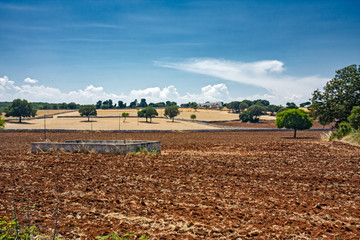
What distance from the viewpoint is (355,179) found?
15492mm

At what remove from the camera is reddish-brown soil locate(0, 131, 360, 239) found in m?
8.40

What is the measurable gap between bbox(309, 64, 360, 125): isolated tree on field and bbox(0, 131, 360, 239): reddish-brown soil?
986 inches

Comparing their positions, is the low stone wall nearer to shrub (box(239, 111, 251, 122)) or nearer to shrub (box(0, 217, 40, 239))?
shrub (box(0, 217, 40, 239))

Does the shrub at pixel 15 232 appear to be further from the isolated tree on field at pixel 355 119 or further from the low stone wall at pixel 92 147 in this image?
the isolated tree on field at pixel 355 119

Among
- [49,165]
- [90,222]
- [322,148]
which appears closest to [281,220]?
[90,222]

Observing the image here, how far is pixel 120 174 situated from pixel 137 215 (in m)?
6.77

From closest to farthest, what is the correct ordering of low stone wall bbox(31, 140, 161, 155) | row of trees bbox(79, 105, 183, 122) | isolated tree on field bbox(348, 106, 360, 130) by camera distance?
low stone wall bbox(31, 140, 161, 155) < isolated tree on field bbox(348, 106, 360, 130) < row of trees bbox(79, 105, 183, 122)

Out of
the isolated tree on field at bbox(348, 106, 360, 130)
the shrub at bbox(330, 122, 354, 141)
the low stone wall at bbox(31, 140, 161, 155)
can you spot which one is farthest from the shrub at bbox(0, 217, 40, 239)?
the shrub at bbox(330, 122, 354, 141)

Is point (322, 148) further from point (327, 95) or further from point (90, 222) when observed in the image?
point (90, 222)

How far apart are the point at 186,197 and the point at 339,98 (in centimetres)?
4135

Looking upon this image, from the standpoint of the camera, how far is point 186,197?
11.6m

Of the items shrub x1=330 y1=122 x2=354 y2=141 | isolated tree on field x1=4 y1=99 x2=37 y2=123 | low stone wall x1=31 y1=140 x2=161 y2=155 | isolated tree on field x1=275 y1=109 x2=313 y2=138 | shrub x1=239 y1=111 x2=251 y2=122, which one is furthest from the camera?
shrub x1=239 y1=111 x2=251 y2=122

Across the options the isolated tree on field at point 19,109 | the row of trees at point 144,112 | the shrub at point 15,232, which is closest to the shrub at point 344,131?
the shrub at point 15,232

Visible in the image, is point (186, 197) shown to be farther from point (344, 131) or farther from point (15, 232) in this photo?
point (344, 131)
